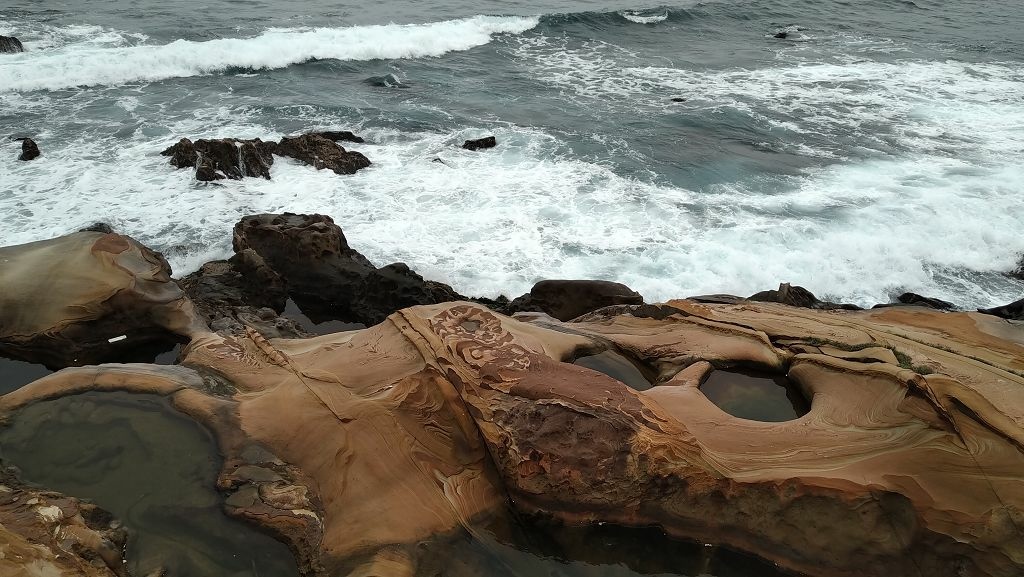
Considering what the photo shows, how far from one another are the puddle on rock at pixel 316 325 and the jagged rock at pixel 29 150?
21.8ft

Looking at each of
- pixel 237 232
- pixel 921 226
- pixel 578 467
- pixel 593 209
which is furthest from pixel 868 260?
pixel 237 232

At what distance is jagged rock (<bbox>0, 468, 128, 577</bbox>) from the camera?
9.30 feet

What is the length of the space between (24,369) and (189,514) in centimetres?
351

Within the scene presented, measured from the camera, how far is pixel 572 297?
7215 millimetres

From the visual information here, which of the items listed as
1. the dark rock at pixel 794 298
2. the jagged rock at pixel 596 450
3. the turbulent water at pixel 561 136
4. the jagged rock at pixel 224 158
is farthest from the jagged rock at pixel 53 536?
the jagged rock at pixel 224 158

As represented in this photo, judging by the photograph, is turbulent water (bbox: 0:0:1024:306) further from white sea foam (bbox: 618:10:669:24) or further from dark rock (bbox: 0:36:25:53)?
dark rock (bbox: 0:36:25:53)

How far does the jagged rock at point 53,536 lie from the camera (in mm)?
2836

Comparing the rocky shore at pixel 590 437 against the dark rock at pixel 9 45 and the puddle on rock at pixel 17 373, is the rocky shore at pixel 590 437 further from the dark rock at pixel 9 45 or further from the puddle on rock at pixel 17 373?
the dark rock at pixel 9 45

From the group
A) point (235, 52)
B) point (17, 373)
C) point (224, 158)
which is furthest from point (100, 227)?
point (235, 52)

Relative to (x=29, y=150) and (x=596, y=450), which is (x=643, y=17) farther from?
(x=596, y=450)

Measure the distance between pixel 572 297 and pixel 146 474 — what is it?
4.57 metres

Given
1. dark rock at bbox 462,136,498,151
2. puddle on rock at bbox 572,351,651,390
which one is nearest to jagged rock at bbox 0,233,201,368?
puddle on rock at bbox 572,351,651,390

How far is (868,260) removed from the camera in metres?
8.93

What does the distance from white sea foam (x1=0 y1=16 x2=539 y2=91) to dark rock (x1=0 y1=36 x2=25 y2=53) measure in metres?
0.36
